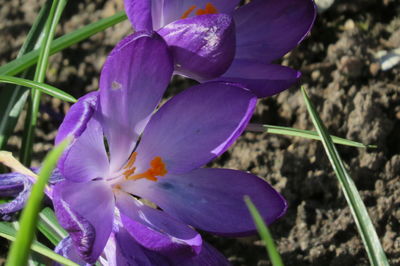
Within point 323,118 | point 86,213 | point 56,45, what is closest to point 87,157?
point 86,213

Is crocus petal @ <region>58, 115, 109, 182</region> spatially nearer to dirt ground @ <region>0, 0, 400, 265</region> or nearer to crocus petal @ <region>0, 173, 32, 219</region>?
crocus petal @ <region>0, 173, 32, 219</region>

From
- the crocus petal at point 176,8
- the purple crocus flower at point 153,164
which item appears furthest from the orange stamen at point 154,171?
the crocus petal at point 176,8

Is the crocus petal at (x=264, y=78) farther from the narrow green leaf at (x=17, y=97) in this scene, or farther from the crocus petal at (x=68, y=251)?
the narrow green leaf at (x=17, y=97)

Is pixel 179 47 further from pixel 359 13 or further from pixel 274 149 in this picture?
pixel 359 13

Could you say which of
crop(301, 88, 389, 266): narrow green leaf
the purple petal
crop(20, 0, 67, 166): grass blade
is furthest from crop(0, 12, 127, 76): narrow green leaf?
crop(301, 88, 389, 266): narrow green leaf

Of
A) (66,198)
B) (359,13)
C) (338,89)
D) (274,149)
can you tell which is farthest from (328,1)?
(66,198)

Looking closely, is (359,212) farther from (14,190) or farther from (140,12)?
(14,190)
